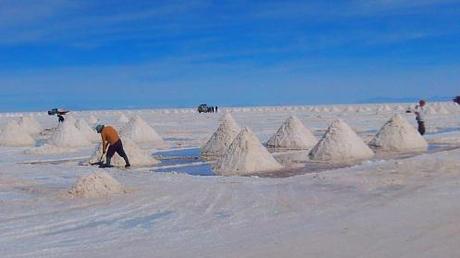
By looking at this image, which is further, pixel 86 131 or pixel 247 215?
pixel 86 131

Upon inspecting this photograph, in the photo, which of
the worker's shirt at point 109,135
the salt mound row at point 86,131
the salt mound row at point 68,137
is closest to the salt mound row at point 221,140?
the worker's shirt at point 109,135

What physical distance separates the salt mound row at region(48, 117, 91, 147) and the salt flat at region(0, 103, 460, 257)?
853 centimetres

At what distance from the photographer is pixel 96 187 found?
966cm

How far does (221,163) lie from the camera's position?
43.3 ft

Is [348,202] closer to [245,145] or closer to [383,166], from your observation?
[383,166]

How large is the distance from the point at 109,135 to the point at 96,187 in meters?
4.39

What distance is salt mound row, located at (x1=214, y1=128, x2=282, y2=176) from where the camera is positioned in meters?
12.9

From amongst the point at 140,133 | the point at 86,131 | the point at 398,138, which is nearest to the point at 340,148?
the point at 398,138

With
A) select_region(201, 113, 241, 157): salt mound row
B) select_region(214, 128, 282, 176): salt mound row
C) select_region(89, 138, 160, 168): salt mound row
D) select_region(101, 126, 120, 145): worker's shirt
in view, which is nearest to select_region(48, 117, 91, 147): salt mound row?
select_region(89, 138, 160, 168): salt mound row

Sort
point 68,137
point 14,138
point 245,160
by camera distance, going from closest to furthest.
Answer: point 245,160, point 68,137, point 14,138

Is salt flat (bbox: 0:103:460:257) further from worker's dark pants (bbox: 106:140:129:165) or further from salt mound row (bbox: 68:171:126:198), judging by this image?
worker's dark pants (bbox: 106:140:129:165)

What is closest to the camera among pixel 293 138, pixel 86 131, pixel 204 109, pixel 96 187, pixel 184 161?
pixel 96 187

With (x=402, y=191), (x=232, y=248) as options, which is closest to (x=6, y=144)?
(x=402, y=191)

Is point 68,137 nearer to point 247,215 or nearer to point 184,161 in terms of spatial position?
point 184,161
